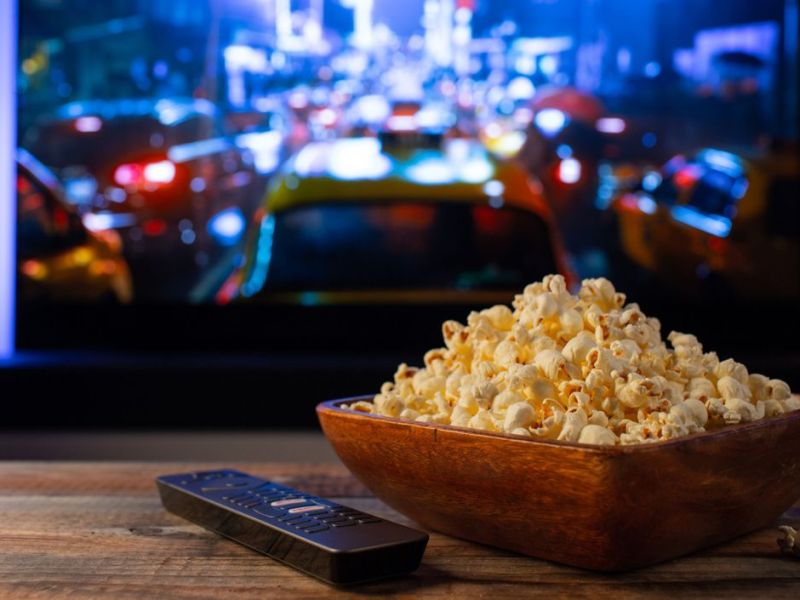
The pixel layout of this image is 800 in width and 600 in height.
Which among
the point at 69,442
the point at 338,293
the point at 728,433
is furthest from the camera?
the point at 338,293

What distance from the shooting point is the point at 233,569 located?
0.77 metres

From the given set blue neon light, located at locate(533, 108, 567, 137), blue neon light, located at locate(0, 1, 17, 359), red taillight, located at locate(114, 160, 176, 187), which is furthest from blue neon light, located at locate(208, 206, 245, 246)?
blue neon light, located at locate(533, 108, 567, 137)

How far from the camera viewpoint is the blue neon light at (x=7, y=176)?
3.45 metres

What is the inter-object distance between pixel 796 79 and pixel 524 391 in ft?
9.81

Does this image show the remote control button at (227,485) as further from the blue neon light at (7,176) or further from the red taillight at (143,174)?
the blue neon light at (7,176)

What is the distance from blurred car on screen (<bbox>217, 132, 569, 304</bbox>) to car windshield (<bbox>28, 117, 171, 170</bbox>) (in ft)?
1.39

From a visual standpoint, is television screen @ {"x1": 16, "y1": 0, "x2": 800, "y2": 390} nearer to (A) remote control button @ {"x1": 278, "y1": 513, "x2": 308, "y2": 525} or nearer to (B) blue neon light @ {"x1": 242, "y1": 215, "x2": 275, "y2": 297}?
(B) blue neon light @ {"x1": 242, "y1": 215, "x2": 275, "y2": 297}

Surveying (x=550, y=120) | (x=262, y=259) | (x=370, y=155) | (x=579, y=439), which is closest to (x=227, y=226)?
(x=262, y=259)

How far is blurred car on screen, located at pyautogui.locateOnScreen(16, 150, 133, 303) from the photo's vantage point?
3420 millimetres

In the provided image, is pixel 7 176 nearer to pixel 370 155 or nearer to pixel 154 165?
pixel 154 165

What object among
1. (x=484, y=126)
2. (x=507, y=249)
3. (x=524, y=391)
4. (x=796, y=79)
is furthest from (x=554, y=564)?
(x=796, y=79)

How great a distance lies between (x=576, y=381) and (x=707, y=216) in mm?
2774

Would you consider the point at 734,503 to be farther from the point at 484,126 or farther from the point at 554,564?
the point at 484,126

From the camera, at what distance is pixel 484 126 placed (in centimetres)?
342
